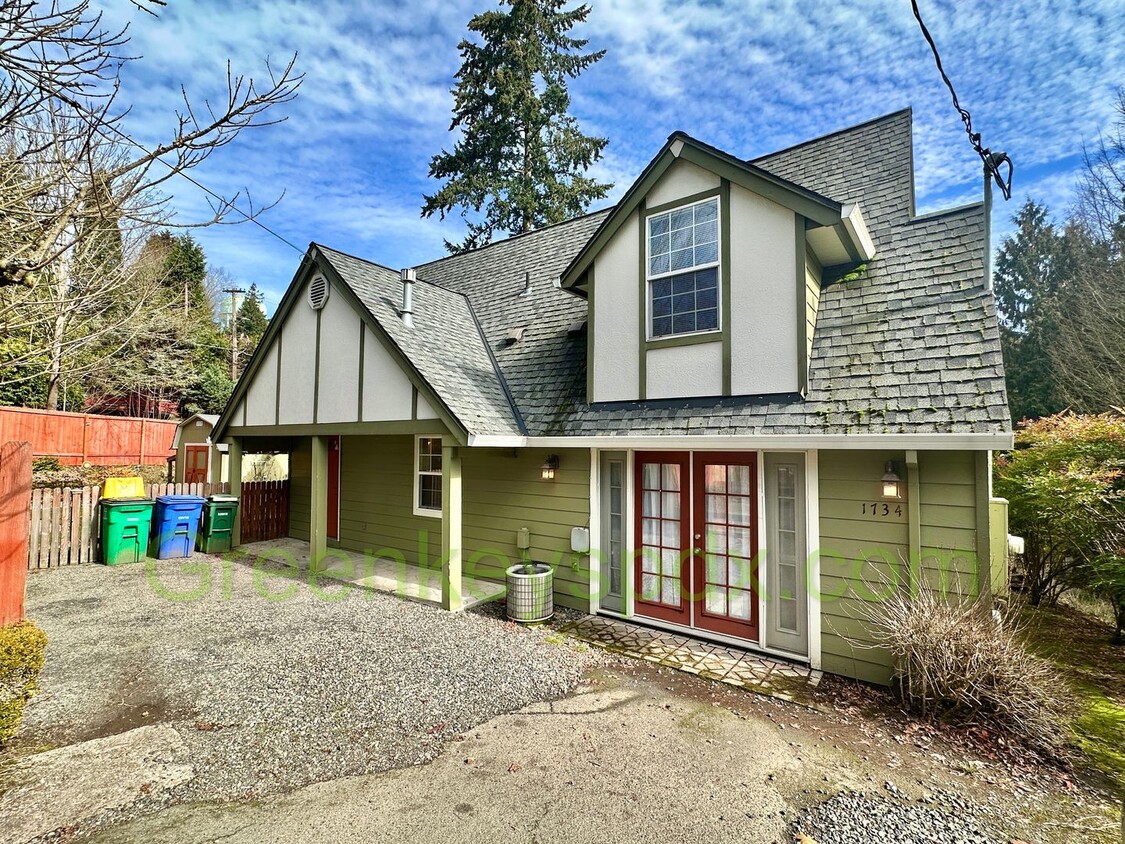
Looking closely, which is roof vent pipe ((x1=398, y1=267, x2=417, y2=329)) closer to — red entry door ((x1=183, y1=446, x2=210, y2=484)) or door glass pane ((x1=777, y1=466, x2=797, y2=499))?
door glass pane ((x1=777, y1=466, x2=797, y2=499))

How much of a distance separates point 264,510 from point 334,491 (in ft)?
5.94

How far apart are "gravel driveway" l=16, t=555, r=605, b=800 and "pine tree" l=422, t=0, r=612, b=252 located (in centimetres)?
1671

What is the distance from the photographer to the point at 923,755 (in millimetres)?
3721

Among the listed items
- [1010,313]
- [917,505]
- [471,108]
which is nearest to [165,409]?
[471,108]

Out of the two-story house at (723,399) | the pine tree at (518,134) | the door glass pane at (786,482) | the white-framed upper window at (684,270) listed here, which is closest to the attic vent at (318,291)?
the two-story house at (723,399)

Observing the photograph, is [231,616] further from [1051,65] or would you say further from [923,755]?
[1051,65]

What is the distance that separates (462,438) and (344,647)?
108 inches

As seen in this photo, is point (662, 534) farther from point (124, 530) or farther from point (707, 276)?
point (124, 530)

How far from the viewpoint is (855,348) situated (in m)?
5.47

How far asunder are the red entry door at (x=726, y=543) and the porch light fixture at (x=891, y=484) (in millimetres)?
1295

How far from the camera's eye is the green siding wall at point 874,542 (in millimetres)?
4496

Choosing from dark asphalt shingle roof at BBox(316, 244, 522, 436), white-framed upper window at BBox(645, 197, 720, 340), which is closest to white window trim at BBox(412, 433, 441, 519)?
dark asphalt shingle roof at BBox(316, 244, 522, 436)

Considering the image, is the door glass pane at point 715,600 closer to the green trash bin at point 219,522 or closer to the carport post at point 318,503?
the carport post at point 318,503

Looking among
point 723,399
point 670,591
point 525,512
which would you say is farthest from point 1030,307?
point 525,512
